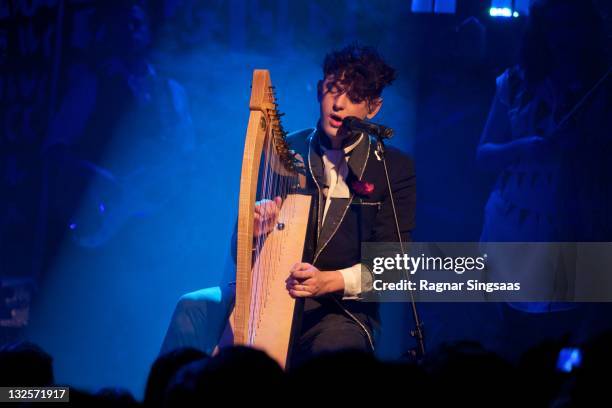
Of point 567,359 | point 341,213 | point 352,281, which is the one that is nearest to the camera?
point 567,359

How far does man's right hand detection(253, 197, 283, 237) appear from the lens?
2410mm

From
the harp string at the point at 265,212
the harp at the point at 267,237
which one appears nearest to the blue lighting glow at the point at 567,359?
the harp at the point at 267,237

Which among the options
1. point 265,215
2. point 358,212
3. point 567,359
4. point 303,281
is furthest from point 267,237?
point 567,359

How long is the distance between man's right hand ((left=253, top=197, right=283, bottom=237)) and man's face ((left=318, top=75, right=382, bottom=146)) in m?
0.46

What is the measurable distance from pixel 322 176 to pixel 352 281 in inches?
19.3

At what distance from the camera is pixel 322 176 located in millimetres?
2846

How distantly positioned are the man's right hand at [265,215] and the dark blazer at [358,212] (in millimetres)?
219

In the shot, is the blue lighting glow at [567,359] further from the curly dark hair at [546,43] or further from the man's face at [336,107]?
the curly dark hair at [546,43]

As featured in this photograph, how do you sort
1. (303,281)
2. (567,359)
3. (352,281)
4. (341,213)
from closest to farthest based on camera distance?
(567,359), (303,281), (352,281), (341,213)

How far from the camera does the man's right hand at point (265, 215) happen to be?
2410 mm

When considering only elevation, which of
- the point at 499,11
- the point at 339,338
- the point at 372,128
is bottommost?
the point at 339,338

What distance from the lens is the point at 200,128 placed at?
3912mm

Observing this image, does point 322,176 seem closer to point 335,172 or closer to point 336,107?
point 335,172

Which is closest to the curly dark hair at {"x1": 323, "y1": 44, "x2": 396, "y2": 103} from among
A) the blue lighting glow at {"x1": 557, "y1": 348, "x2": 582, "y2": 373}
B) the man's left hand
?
the man's left hand
